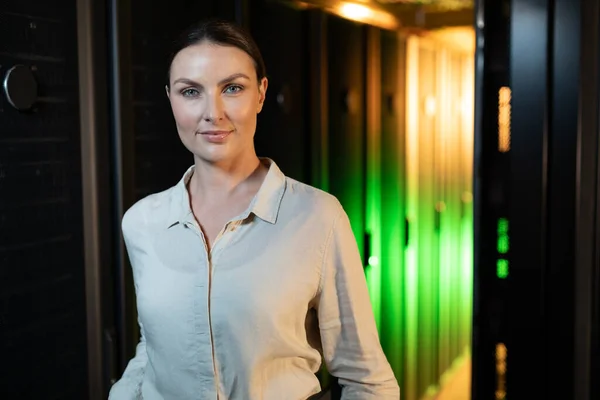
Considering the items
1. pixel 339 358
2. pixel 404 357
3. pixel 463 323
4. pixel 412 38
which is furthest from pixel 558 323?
pixel 463 323

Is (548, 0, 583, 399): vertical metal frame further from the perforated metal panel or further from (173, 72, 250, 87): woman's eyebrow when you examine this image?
the perforated metal panel

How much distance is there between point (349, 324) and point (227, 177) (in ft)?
1.17

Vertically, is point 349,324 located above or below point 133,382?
above

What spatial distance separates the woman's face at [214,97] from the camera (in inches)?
50.0

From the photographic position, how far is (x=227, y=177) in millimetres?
1356

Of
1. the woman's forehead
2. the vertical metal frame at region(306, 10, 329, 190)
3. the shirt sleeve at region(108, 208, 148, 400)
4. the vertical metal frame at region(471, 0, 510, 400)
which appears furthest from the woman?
the vertical metal frame at region(306, 10, 329, 190)

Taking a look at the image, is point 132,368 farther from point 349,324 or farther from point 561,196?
point 561,196

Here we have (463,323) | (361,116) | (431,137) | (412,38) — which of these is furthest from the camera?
(463,323)

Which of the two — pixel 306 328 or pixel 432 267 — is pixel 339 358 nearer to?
pixel 306 328

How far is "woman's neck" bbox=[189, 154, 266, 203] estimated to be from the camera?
1.35m

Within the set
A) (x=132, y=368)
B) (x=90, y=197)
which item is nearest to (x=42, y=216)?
(x=90, y=197)

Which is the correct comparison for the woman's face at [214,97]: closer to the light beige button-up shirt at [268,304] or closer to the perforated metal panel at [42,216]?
the light beige button-up shirt at [268,304]

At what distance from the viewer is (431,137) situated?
3.36 m

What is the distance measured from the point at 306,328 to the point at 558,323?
73 centimetres
